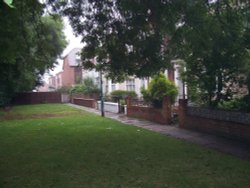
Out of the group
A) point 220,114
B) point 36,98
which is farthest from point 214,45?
point 36,98

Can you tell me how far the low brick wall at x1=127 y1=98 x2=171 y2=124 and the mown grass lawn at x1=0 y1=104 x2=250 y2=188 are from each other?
4120 millimetres

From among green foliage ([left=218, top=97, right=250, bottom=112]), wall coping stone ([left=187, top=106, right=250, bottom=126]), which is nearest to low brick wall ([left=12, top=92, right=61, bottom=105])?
wall coping stone ([left=187, top=106, right=250, bottom=126])

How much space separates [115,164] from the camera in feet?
26.0

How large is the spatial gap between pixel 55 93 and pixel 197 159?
42.6 meters

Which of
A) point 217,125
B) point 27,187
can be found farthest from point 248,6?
point 27,187

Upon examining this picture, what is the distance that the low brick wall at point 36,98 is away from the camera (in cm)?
4487

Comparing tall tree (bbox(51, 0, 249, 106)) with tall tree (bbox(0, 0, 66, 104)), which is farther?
tall tree (bbox(51, 0, 249, 106))

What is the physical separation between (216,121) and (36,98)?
126ft

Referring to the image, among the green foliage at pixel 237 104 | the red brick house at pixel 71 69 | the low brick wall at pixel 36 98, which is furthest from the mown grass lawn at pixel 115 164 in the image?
the red brick house at pixel 71 69

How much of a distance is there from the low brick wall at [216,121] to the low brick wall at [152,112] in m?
1.62

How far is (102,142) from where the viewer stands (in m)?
11.1

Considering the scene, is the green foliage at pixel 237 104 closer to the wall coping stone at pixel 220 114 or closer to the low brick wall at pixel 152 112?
the wall coping stone at pixel 220 114

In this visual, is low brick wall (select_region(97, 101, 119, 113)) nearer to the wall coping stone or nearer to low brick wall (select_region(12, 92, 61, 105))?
the wall coping stone

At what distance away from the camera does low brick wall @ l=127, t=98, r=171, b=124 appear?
16.0 m
